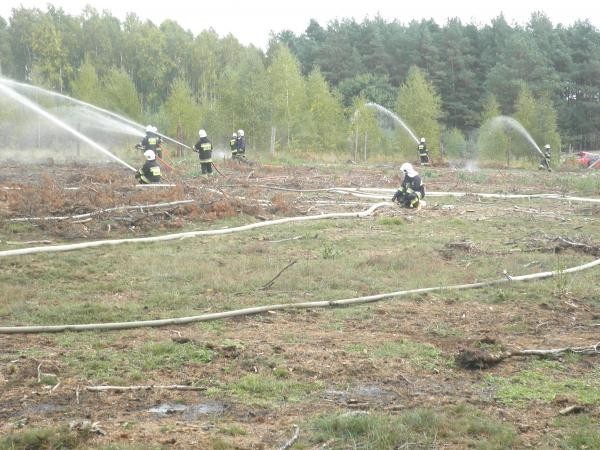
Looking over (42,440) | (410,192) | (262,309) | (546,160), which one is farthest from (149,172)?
(546,160)

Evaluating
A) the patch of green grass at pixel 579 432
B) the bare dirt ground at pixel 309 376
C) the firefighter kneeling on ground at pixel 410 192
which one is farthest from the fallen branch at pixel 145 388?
the firefighter kneeling on ground at pixel 410 192

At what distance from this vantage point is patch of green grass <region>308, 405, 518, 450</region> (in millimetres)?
4480

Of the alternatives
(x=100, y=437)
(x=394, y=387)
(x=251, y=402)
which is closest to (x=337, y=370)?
(x=394, y=387)

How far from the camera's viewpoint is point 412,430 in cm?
465

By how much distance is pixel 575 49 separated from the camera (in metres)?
62.6

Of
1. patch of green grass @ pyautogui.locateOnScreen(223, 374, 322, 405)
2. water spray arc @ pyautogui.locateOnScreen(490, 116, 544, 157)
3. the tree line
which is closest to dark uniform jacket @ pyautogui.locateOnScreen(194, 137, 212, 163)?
the tree line

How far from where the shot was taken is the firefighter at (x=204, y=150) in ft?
72.8

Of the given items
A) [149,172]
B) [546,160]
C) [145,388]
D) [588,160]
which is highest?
[149,172]

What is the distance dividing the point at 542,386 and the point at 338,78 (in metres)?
60.9

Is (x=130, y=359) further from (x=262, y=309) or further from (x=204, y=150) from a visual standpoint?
(x=204, y=150)

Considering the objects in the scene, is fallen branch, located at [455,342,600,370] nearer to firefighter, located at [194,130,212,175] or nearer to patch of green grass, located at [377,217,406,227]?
patch of green grass, located at [377,217,406,227]

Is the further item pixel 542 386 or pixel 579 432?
pixel 542 386

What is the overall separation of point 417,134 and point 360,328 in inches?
1450

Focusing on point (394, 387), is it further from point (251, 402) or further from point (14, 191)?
point (14, 191)
